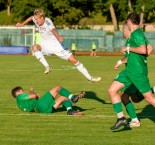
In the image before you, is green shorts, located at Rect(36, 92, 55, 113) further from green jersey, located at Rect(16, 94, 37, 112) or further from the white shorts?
the white shorts

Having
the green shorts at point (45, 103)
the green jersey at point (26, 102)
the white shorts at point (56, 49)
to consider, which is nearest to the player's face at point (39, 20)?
the white shorts at point (56, 49)

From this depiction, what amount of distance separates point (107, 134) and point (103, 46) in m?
53.6

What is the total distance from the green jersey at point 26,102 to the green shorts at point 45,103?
123 millimetres

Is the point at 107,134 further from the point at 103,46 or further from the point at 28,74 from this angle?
the point at 103,46

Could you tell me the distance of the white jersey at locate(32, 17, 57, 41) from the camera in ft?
53.1

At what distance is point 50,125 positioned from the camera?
1211cm

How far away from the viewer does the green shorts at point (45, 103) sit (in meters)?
13.3

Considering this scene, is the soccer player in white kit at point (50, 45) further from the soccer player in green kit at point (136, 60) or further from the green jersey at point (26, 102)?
the soccer player in green kit at point (136, 60)

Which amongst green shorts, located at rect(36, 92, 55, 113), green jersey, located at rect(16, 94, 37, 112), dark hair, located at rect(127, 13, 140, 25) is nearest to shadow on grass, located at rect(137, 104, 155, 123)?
green shorts, located at rect(36, 92, 55, 113)

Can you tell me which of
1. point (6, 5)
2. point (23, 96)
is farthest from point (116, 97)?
point (6, 5)

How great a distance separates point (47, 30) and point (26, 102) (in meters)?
3.21

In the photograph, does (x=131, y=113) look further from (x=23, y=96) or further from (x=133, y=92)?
(x=23, y=96)

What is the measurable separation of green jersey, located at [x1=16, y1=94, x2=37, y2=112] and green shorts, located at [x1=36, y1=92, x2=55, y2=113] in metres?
0.12

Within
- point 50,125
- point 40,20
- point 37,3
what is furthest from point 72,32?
point 50,125
